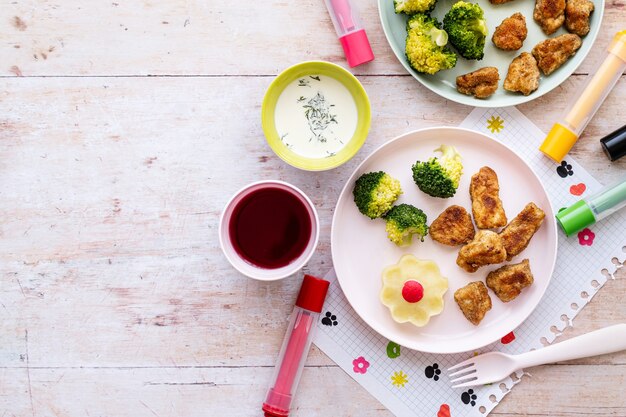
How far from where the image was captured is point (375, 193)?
1.52m

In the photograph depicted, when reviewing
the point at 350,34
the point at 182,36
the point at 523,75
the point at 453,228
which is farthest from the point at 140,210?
the point at 523,75

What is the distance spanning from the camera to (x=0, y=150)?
165 centimetres

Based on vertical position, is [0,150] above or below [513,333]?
above

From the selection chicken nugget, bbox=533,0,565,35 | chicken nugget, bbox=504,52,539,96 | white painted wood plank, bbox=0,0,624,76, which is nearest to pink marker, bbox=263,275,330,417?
white painted wood plank, bbox=0,0,624,76

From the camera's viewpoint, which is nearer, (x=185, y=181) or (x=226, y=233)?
(x=226, y=233)

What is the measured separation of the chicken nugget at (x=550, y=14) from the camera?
1.55 m

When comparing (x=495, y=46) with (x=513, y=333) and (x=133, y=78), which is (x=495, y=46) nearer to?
(x=513, y=333)

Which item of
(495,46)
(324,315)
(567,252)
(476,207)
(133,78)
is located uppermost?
(495,46)

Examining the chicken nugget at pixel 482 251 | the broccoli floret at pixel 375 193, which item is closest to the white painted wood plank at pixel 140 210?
the broccoli floret at pixel 375 193

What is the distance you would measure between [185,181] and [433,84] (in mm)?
684

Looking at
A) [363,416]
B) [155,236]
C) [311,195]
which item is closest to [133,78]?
[155,236]

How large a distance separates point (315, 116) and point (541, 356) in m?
0.83

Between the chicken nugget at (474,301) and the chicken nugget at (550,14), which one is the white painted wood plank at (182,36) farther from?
the chicken nugget at (474,301)

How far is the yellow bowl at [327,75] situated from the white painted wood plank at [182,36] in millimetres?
102
